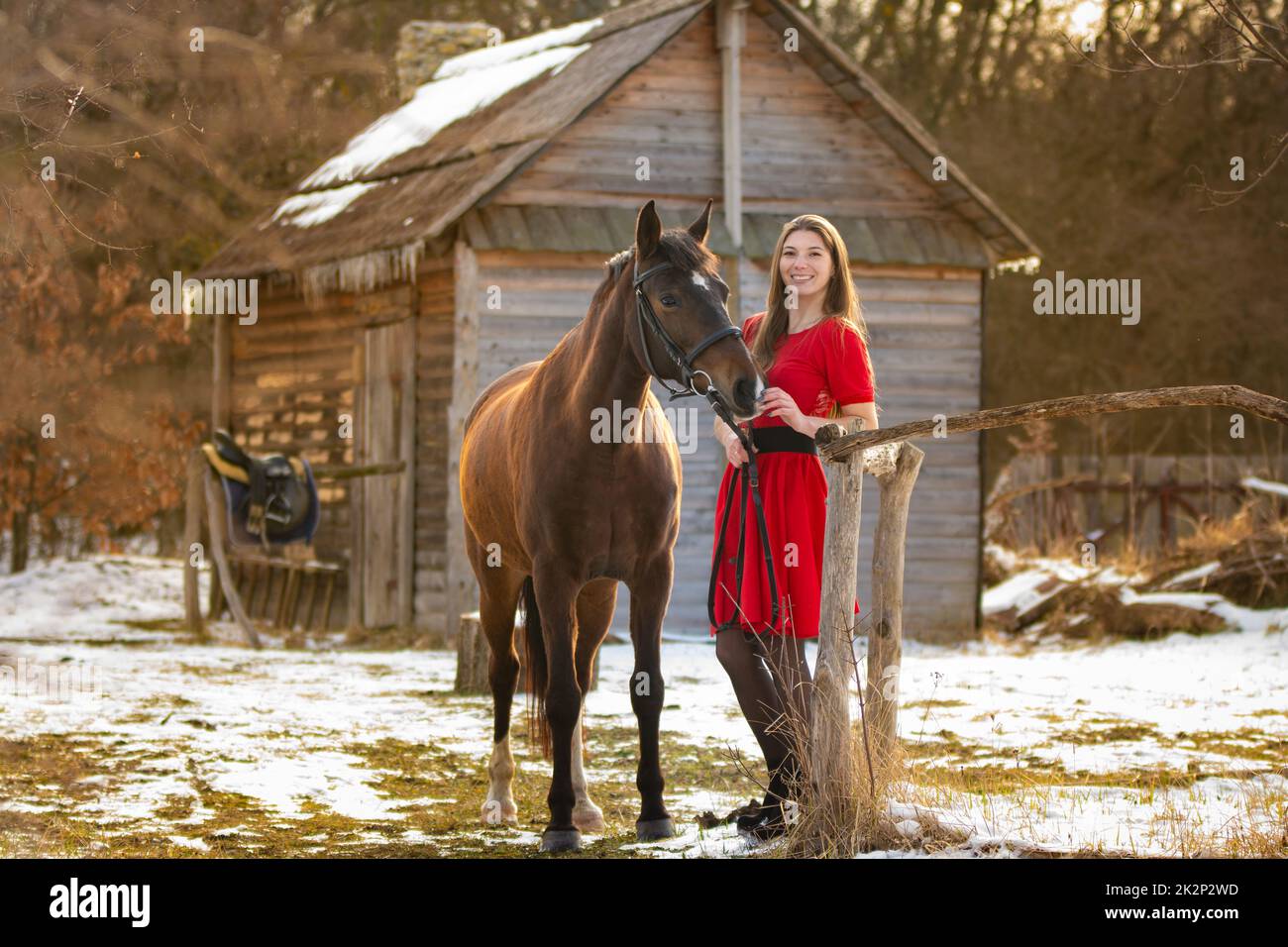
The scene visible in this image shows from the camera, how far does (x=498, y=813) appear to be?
6738mm

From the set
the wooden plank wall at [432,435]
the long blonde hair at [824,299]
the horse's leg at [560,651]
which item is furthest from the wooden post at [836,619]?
the wooden plank wall at [432,435]

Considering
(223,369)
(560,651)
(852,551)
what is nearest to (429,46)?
(223,369)

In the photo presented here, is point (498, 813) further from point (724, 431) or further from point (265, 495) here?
point (265, 495)

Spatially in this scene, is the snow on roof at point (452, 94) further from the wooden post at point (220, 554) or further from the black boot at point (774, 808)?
the black boot at point (774, 808)

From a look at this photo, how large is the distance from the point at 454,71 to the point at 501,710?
14.1m

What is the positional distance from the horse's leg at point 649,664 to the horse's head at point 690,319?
875 mm

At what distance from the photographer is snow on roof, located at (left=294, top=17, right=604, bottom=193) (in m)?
16.9

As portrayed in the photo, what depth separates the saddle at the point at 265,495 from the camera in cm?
1450

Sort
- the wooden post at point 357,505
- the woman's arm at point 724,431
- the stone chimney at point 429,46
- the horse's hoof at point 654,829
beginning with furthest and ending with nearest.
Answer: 1. the stone chimney at point 429,46
2. the wooden post at point 357,505
3. the horse's hoof at point 654,829
4. the woman's arm at point 724,431

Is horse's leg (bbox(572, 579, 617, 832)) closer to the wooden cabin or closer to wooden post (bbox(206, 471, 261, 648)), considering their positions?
→ the wooden cabin

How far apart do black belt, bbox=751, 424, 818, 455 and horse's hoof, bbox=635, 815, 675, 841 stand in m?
1.47

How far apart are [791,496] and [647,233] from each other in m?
1.10

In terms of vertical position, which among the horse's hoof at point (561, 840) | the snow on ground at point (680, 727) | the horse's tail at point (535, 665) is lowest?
the snow on ground at point (680, 727)
